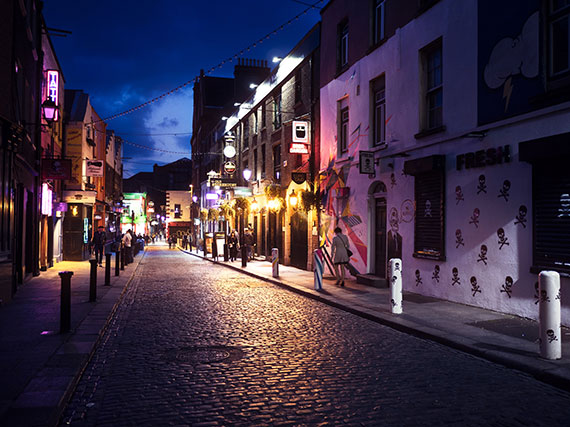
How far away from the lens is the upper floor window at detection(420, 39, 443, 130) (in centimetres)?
1173

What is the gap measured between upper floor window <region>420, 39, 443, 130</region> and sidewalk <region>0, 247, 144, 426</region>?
8.40 m

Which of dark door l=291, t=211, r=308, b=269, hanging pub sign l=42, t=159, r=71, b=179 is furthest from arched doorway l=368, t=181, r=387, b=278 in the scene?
hanging pub sign l=42, t=159, r=71, b=179

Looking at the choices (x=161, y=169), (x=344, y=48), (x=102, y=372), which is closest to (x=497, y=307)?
(x=102, y=372)

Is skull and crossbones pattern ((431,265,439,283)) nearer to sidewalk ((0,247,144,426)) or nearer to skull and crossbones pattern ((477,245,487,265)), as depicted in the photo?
skull and crossbones pattern ((477,245,487,265))

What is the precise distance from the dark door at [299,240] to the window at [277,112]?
203 inches

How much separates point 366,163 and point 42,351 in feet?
32.2

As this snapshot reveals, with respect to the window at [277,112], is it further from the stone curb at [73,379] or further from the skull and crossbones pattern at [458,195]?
the stone curb at [73,379]

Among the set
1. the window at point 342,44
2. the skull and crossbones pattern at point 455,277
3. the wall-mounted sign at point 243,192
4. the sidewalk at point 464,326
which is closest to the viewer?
the sidewalk at point 464,326

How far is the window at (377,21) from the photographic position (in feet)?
47.4

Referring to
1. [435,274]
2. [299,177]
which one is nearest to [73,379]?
[435,274]

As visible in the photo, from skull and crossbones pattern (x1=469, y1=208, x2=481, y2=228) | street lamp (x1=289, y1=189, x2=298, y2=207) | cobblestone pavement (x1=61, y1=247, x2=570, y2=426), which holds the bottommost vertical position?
cobblestone pavement (x1=61, y1=247, x2=570, y2=426)

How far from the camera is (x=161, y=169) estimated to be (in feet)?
301

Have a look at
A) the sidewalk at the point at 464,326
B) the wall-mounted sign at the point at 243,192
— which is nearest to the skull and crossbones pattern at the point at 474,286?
the sidewalk at the point at 464,326

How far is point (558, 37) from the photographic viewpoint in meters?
8.37
